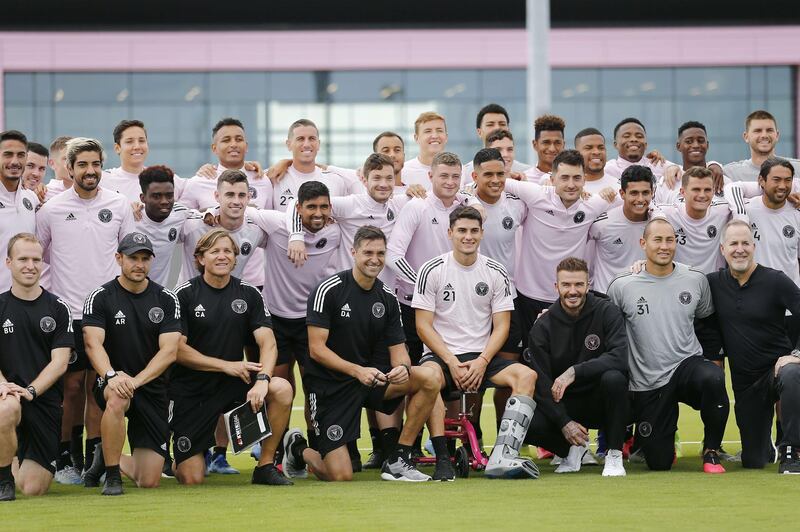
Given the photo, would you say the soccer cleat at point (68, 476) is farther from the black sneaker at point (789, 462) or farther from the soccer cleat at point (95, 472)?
the black sneaker at point (789, 462)

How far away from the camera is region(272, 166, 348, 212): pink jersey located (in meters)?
10.7

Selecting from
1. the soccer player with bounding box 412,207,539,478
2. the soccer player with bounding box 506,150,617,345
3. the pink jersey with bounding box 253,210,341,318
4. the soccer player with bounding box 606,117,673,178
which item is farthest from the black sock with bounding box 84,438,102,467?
the soccer player with bounding box 606,117,673,178

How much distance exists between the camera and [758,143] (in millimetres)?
10922

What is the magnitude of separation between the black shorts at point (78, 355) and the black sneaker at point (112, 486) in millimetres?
1130

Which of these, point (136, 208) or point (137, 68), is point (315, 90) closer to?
point (137, 68)

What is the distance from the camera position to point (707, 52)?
1479 inches

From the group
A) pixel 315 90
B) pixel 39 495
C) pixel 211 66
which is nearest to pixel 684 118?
pixel 315 90

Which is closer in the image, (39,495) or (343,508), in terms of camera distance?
(343,508)

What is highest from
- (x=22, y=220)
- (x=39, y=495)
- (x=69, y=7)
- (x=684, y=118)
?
(x=69, y=7)

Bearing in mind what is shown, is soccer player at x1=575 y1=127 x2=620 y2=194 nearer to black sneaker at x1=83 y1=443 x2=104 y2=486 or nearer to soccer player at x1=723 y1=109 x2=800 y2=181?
soccer player at x1=723 y1=109 x2=800 y2=181

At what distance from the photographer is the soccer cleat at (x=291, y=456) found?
9234 millimetres

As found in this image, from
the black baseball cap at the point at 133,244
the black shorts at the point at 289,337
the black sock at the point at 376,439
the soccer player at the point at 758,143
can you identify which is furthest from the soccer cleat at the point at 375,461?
the soccer player at the point at 758,143

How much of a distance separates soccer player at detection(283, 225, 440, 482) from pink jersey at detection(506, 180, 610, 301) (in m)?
1.66

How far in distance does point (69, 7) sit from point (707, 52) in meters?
19.2
